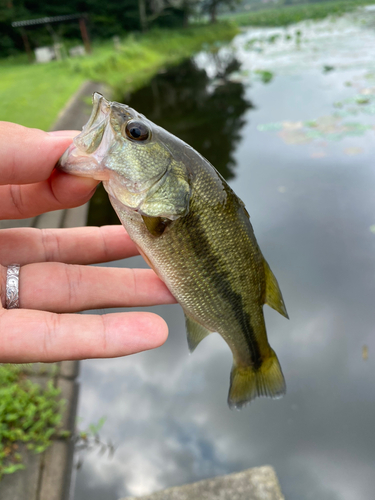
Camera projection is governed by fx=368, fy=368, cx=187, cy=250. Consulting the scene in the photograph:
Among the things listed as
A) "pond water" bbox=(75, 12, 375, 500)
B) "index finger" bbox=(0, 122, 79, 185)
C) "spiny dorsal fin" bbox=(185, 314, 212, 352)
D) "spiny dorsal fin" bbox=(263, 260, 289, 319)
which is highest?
"index finger" bbox=(0, 122, 79, 185)

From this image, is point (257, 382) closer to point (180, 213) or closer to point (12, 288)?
point (180, 213)

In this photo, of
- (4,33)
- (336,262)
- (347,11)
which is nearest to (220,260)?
(336,262)

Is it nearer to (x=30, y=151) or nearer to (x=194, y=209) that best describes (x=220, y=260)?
(x=194, y=209)

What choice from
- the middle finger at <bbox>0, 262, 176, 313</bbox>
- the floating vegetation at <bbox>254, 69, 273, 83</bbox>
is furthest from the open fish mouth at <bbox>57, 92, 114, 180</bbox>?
the floating vegetation at <bbox>254, 69, 273, 83</bbox>

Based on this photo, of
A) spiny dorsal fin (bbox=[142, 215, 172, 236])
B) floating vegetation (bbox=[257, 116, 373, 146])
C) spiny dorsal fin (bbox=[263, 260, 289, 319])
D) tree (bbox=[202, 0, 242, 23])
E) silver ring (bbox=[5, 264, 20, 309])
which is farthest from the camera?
tree (bbox=[202, 0, 242, 23])

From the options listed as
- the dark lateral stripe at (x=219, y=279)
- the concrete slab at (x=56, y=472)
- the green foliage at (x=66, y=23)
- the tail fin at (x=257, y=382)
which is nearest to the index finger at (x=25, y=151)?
the dark lateral stripe at (x=219, y=279)

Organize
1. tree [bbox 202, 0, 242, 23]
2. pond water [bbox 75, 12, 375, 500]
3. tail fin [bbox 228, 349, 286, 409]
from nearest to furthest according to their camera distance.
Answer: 1. tail fin [bbox 228, 349, 286, 409]
2. pond water [bbox 75, 12, 375, 500]
3. tree [bbox 202, 0, 242, 23]

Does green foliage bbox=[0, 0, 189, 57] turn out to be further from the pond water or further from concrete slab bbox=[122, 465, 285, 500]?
concrete slab bbox=[122, 465, 285, 500]
